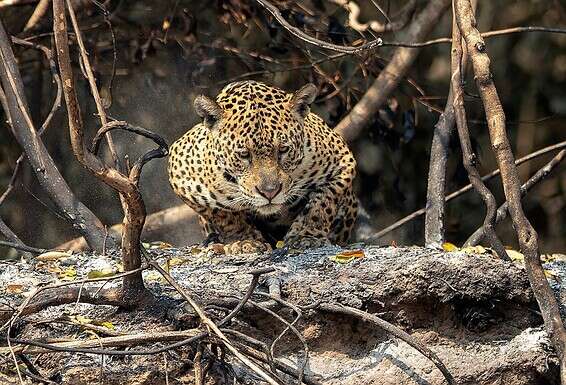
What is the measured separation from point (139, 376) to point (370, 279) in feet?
4.04

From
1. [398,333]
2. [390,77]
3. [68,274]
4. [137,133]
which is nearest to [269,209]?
[68,274]

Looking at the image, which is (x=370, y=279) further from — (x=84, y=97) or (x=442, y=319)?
(x=84, y=97)

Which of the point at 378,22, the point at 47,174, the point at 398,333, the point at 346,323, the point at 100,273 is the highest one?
the point at 378,22

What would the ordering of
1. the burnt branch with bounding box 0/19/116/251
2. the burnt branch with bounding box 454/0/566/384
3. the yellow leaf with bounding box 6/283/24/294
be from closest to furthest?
the burnt branch with bounding box 454/0/566/384 < the yellow leaf with bounding box 6/283/24/294 < the burnt branch with bounding box 0/19/116/251

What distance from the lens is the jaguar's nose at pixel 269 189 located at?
7.36 m

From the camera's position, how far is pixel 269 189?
7352 millimetres

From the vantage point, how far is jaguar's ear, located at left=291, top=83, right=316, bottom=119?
785 cm

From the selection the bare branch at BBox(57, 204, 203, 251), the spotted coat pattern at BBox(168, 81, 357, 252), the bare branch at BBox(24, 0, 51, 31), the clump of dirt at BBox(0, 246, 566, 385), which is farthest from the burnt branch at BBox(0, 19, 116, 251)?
the bare branch at BBox(57, 204, 203, 251)

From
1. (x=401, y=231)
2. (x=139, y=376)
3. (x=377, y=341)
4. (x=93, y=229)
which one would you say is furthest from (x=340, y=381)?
(x=401, y=231)

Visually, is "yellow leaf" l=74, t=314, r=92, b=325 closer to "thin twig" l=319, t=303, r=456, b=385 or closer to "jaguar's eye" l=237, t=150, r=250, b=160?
"thin twig" l=319, t=303, r=456, b=385

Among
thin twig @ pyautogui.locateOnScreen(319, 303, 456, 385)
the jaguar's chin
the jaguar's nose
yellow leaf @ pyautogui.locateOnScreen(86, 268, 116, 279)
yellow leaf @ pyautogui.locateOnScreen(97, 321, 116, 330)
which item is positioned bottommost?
yellow leaf @ pyautogui.locateOnScreen(97, 321, 116, 330)

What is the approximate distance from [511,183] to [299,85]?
5523 millimetres

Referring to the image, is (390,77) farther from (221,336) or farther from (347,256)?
(221,336)

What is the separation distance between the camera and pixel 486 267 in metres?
6.23
